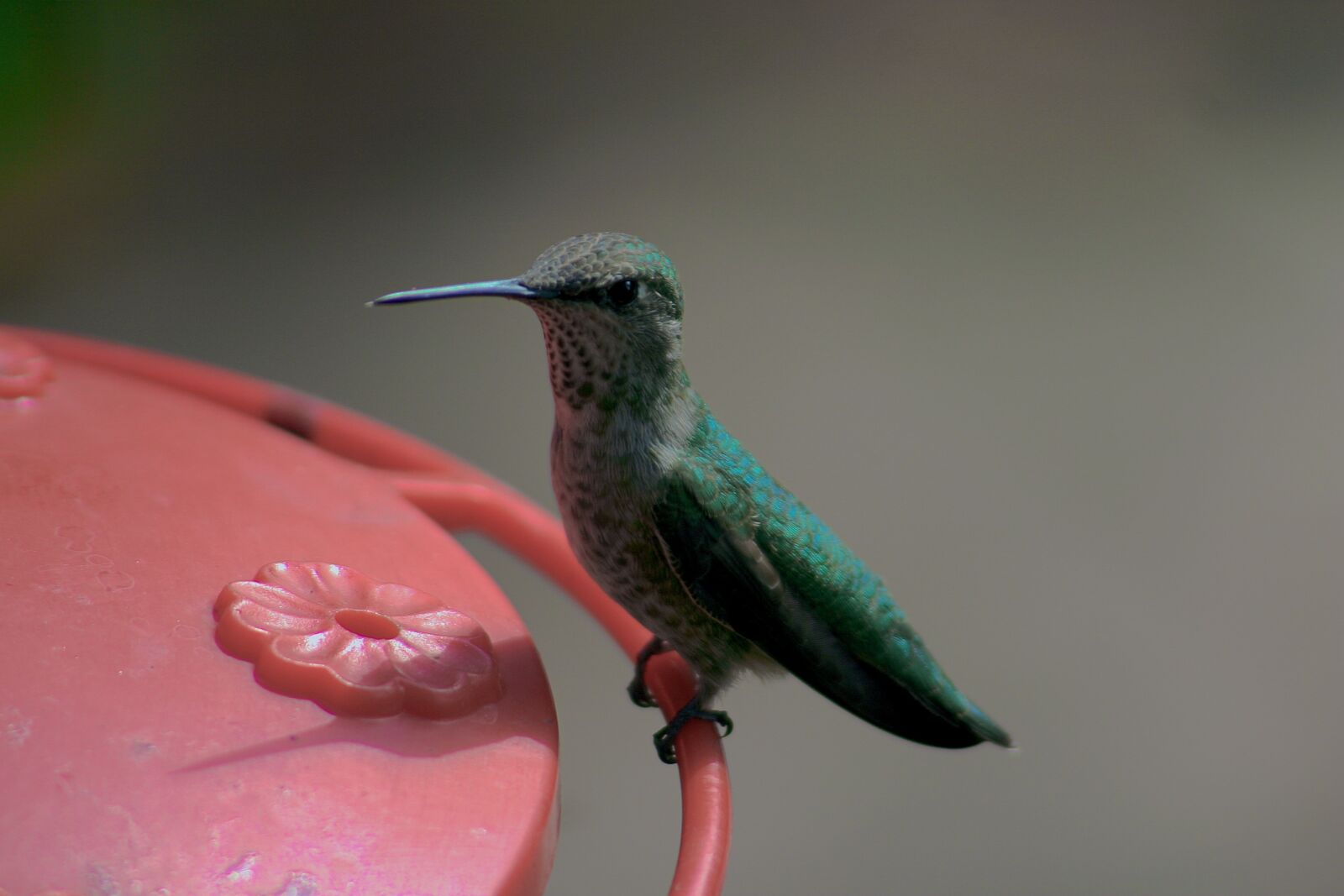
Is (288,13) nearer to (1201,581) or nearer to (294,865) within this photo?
(1201,581)

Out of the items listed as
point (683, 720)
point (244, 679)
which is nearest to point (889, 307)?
point (683, 720)

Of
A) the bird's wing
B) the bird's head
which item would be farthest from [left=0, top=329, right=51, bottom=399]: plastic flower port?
the bird's wing

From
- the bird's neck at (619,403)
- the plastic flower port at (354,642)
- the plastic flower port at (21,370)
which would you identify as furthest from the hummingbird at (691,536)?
Answer: the plastic flower port at (21,370)

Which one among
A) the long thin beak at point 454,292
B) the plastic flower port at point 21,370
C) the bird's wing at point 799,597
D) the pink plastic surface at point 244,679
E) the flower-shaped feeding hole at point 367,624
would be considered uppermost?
the long thin beak at point 454,292

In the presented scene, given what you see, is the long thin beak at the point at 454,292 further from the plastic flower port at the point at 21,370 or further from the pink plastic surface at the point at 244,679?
the plastic flower port at the point at 21,370

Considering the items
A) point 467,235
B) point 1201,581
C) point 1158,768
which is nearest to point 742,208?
point 467,235

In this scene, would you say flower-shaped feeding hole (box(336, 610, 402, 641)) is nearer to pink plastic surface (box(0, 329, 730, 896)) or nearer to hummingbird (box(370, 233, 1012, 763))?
pink plastic surface (box(0, 329, 730, 896))
